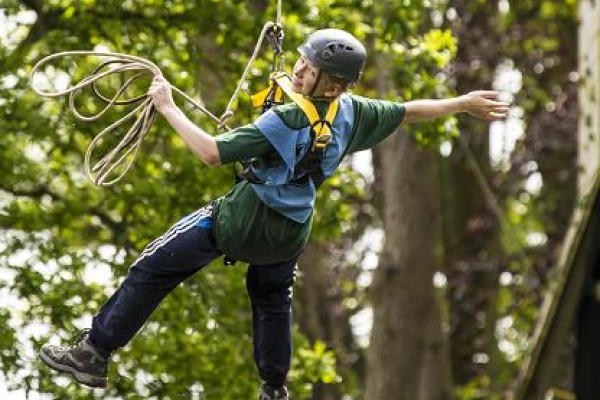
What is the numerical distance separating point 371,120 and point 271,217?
0.54 meters

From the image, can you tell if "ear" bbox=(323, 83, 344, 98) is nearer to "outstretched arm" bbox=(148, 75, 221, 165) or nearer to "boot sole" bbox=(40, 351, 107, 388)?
"outstretched arm" bbox=(148, 75, 221, 165)

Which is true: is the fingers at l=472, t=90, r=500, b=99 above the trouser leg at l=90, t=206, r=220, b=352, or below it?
above

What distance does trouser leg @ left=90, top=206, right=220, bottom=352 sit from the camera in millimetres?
6582

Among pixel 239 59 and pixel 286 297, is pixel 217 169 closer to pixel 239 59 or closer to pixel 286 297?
pixel 239 59

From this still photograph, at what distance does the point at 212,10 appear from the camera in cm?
1106

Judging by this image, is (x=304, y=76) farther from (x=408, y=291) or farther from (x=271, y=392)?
(x=408, y=291)

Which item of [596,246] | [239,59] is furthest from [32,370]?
[596,246]

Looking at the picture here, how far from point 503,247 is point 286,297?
10.1m

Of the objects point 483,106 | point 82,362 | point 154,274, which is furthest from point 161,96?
point 483,106

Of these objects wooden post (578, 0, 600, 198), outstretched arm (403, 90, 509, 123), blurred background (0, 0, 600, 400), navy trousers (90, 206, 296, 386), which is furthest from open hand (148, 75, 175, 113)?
wooden post (578, 0, 600, 198)

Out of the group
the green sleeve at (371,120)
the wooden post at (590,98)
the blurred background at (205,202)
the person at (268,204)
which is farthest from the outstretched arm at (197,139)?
the wooden post at (590,98)

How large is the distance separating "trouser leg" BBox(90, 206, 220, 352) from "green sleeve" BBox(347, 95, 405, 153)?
0.61 meters

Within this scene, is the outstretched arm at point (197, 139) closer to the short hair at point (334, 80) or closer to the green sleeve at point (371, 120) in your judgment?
the short hair at point (334, 80)

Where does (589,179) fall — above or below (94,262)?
above
